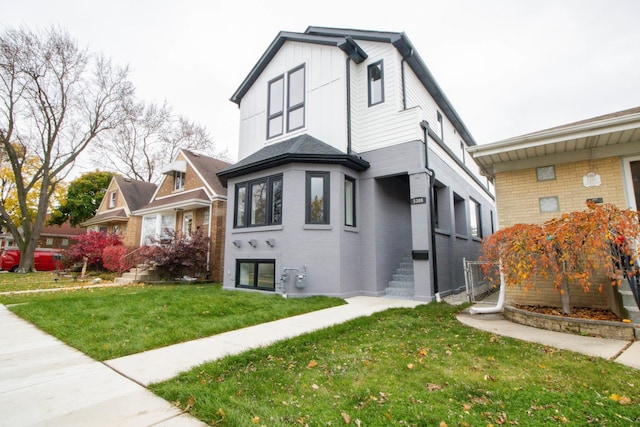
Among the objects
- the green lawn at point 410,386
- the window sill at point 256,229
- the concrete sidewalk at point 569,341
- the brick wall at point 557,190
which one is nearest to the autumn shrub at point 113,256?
the window sill at point 256,229

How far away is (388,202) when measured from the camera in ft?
33.7

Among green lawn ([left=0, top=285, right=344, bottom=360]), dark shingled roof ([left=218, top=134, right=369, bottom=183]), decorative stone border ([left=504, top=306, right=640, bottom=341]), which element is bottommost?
green lawn ([left=0, top=285, right=344, bottom=360])

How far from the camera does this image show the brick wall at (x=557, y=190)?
6.01m

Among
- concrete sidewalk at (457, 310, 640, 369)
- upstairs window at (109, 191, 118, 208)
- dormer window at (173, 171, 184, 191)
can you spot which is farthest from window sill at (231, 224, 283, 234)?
upstairs window at (109, 191, 118, 208)

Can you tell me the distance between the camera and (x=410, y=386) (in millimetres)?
3014

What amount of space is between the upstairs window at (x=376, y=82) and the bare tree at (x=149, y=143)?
22.2m

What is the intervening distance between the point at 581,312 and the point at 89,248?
19914mm

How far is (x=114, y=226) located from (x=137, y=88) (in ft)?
32.3

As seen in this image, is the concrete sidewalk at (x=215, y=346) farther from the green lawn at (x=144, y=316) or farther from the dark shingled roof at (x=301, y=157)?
the dark shingled roof at (x=301, y=157)

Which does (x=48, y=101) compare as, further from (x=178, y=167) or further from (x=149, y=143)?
(x=178, y=167)

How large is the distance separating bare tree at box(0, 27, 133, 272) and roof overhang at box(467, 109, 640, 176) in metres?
23.7

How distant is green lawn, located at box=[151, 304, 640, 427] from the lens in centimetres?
246

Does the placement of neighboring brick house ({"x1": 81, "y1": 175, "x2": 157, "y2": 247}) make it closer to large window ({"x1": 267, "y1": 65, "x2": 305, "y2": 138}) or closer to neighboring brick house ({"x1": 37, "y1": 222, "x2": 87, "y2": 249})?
large window ({"x1": 267, "y1": 65, "x2": 305, "y2": 138})

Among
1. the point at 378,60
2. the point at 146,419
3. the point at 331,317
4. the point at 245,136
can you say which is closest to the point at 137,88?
the point at 245,136
